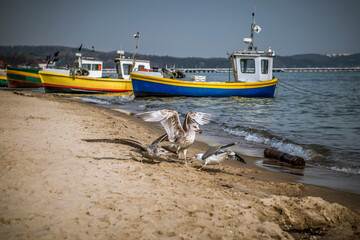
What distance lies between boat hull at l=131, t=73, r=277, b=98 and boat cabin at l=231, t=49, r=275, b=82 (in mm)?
762

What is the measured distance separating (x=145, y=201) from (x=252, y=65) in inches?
759

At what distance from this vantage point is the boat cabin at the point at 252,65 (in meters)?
20.4

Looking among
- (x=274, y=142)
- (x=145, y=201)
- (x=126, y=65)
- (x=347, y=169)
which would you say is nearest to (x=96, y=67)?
(x=126, y=65)

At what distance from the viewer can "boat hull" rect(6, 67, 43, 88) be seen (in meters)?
27.7

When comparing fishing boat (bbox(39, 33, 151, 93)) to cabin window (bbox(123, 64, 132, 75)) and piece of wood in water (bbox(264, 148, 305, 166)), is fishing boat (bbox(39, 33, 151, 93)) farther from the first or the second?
piece of wood in water (bbox(264, 148, 305, 166))

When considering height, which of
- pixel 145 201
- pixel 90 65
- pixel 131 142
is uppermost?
pixel 90 65

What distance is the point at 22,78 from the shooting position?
28.4 meters

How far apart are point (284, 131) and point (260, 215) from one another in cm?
752

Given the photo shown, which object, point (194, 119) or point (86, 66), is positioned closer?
point (194, 119)

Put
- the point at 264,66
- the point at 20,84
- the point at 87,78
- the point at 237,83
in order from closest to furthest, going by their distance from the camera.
Answer: 1. the point at 237,83
2. the point at 264,66
3. the point at 87,78
4. the point at 20,84

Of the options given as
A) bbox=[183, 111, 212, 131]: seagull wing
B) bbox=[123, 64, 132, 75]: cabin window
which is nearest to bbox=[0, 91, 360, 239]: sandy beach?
bbox=[183, 111, 212, 131]: seagull wing

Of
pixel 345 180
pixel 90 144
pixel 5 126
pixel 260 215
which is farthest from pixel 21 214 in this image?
pixel 345 180

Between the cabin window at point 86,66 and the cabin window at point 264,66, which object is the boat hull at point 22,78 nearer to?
the cabin window at point 86,66

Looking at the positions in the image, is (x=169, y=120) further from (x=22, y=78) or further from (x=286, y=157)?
(x=22, y=78)
